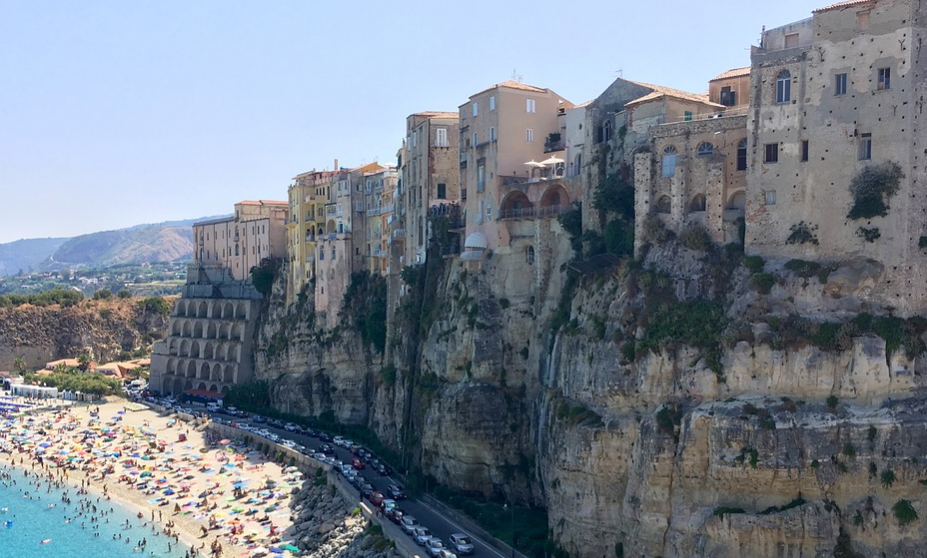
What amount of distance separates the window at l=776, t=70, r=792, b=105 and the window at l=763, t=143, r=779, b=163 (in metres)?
1.94

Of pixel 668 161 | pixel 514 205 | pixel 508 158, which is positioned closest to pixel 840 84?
pixel 668 161

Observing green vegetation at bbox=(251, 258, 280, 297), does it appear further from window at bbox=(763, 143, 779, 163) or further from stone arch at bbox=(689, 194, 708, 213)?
window at bbox=(763, 143, 779, 163)

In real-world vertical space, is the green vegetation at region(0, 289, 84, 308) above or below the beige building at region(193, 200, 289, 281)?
below

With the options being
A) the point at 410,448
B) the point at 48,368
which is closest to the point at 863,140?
the point at 410,448

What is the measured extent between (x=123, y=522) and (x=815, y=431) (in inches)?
2052

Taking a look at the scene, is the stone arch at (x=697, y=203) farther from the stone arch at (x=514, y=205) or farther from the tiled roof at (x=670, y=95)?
the stone arch at (x=514, y=205)

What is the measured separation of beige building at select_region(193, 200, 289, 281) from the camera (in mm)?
107375

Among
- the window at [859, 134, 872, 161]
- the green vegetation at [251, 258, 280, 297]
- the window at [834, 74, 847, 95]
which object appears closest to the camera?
the window at [859, 134, 872, 161]

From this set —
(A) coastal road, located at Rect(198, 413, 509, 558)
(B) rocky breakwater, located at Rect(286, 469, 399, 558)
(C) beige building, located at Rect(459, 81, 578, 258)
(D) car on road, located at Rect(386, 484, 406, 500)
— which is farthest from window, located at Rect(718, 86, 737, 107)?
(D) car on road, located at Rect(386, 484, 406, 500)

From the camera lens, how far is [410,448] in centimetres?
6906

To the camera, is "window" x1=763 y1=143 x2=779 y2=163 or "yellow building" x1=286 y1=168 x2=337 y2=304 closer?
"window" x1=763 y1=143 x2=779 y2=163

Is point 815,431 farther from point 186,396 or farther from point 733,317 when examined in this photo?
point 186,396

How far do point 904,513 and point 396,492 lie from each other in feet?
110

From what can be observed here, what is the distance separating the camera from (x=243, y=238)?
111750mm
